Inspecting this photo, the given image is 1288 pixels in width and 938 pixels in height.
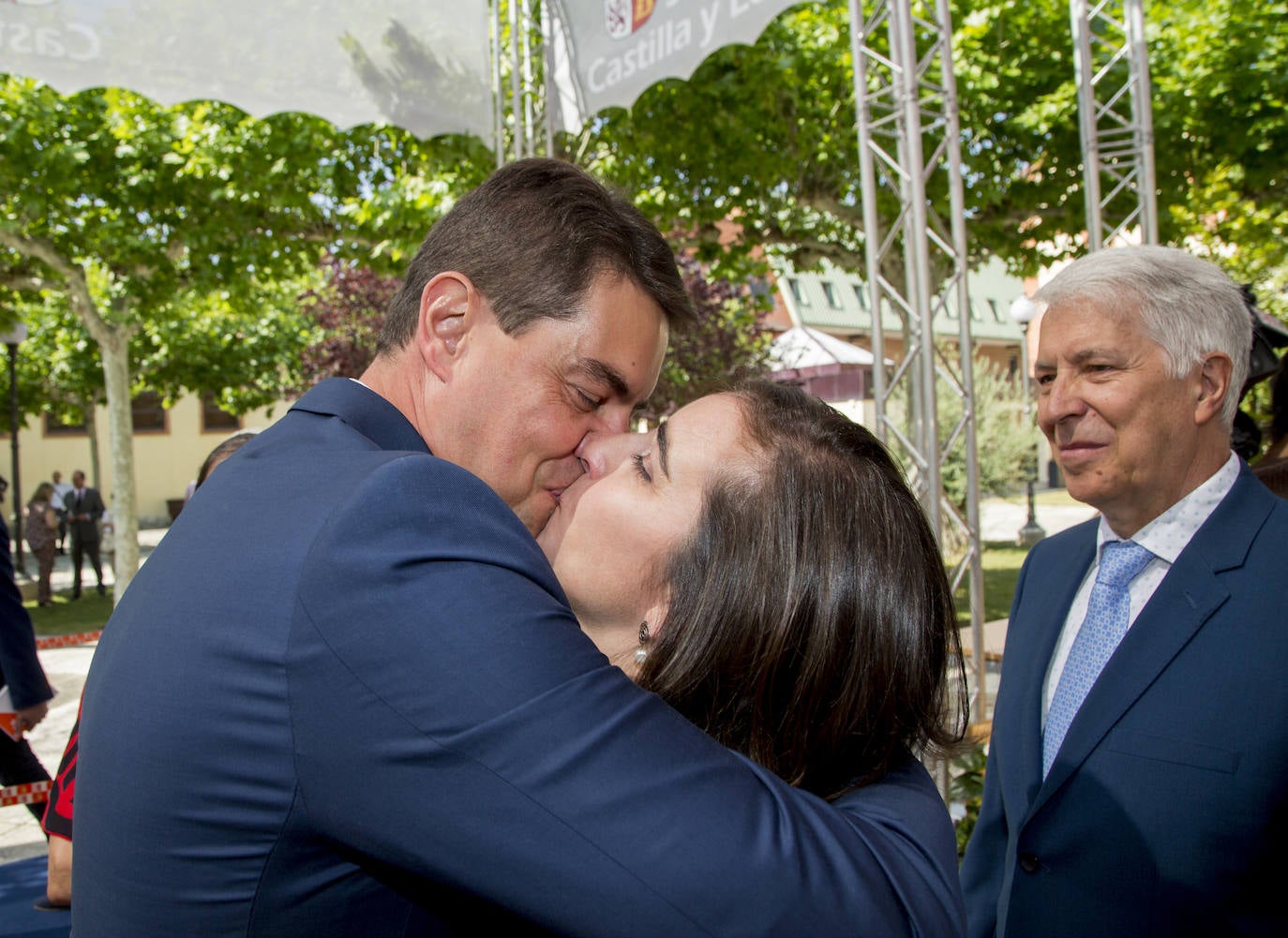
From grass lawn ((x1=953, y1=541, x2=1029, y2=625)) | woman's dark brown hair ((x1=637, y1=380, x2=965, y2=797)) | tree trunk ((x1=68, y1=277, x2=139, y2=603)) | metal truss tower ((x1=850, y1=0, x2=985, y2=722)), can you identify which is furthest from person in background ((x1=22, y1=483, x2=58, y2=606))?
woman's dark brown hair ((x1=637, y1=380, x2=965, y2=797))

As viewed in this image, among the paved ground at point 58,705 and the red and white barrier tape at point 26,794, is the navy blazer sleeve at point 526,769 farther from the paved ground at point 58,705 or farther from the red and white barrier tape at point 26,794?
the paved ground at point 58,705

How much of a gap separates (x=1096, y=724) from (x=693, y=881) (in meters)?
1.41

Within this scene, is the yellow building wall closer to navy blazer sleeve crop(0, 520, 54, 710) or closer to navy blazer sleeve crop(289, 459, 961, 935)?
navy blazer sleeve crop(0, 520, 54, 710)

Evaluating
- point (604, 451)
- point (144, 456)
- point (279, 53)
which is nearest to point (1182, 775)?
point (604, 451)

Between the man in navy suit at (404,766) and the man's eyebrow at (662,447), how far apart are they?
1.14ft

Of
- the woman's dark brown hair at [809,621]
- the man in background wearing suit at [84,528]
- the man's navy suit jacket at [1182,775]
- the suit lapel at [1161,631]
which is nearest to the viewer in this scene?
the woman's dark brown hair at [809,621]

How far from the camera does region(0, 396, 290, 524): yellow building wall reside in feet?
97.2

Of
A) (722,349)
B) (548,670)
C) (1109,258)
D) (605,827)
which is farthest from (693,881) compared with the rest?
(722,349)

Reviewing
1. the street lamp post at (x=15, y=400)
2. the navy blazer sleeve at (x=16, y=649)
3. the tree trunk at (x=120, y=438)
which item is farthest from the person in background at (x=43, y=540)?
the navy blazer sleeve at (x=16, y=649)

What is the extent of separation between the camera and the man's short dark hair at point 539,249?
5.58ft

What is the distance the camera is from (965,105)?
33.1 feet

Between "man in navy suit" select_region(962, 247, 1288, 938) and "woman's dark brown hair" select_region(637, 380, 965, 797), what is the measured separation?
2.78 ft

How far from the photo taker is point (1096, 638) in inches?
88.5

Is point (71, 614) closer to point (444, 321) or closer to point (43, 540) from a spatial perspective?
point (43, 540)
